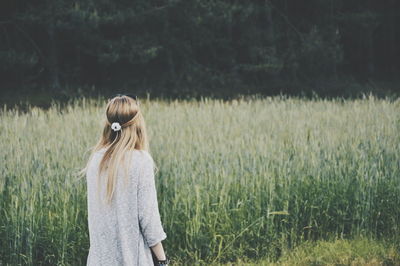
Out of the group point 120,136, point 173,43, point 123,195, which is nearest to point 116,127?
point 120,136

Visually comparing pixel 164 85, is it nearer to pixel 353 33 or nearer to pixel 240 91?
pixel 240 91

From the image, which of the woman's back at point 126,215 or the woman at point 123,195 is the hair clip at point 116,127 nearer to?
the woman at point 123,195

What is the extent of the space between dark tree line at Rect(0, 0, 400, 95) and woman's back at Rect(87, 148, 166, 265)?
1518 centimetres

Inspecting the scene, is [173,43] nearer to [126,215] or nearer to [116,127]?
[116,127]

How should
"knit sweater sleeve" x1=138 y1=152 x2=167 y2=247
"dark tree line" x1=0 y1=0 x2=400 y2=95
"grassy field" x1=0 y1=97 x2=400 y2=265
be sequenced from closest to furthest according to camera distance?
"knit sweater sleeve" x1=138 y1=152 x2=167 y2=247
"grassy field" x1=0 y1=97 x2=400 y2=265
"dark tree line" x1=0 y1=0 x2=400 y2=95

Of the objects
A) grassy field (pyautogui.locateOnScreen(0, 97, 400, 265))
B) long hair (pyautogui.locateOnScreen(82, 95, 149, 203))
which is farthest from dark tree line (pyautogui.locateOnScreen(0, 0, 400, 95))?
long hair (pyautogui.locateOnScreen(82, 95, 149, 203))

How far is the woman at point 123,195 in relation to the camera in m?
2.80

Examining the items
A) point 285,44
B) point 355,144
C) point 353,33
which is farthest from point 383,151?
point 353,33

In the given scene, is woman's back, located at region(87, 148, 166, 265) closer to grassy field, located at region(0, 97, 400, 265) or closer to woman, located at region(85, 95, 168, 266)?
woman, located at region(85, 95, 168, 266)

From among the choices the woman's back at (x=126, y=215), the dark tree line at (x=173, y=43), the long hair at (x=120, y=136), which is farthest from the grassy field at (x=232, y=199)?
the dark tree line at (x=173, y=43)

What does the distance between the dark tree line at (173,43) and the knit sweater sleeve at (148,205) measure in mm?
15258

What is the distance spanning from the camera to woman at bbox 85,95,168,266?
9.19 ft

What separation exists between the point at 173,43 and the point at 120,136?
19.5 m

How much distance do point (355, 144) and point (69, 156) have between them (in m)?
3.61
